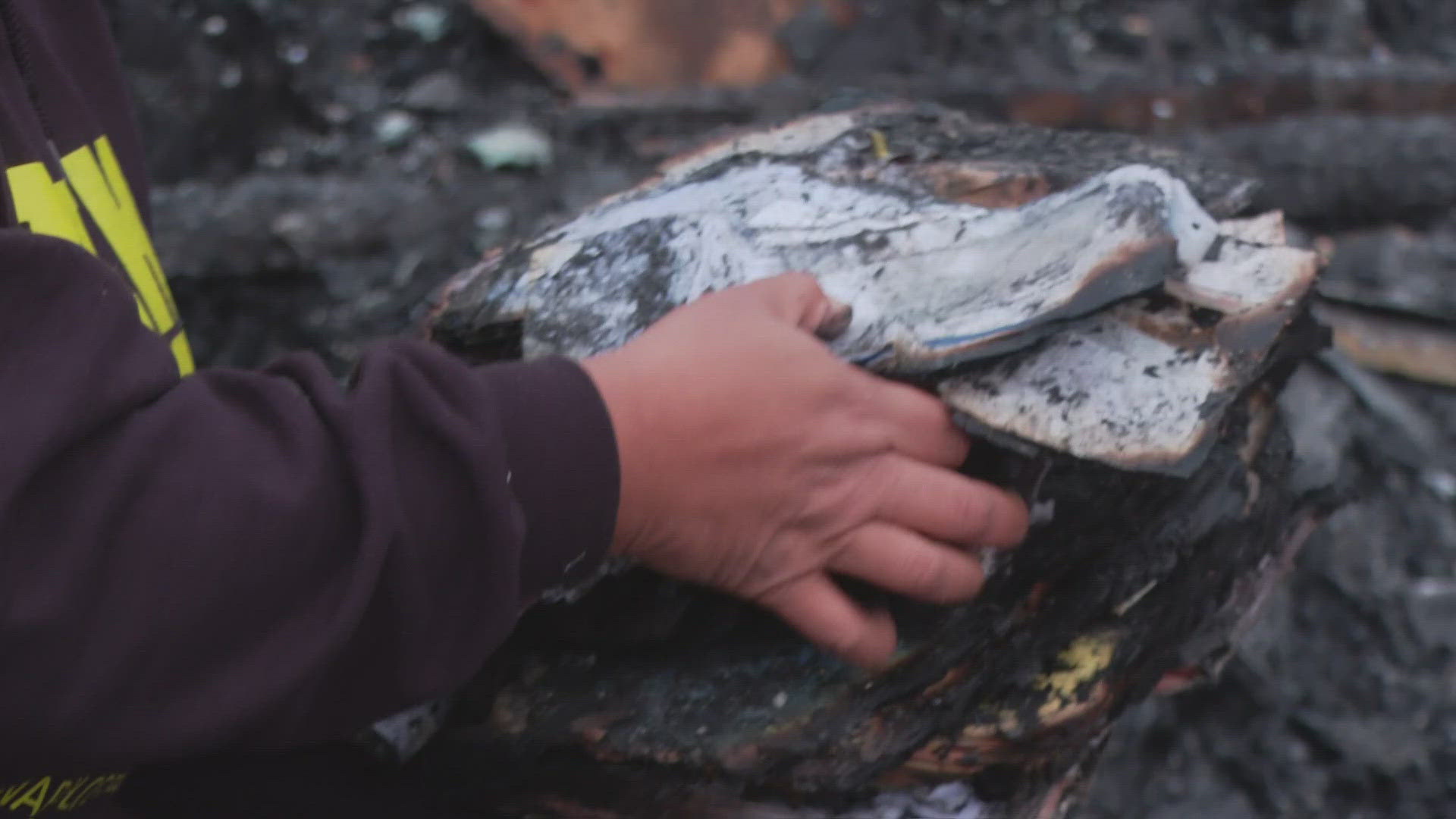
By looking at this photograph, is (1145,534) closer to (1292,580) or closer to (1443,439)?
(1292,580)

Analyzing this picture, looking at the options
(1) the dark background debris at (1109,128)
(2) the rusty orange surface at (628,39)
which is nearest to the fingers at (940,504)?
(1) the dark background debris at (1109,128)

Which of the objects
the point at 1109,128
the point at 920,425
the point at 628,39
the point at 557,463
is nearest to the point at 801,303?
the point at 920,425

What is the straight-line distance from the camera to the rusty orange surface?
225cm

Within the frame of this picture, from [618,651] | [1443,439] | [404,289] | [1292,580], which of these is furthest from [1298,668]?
[404,289]

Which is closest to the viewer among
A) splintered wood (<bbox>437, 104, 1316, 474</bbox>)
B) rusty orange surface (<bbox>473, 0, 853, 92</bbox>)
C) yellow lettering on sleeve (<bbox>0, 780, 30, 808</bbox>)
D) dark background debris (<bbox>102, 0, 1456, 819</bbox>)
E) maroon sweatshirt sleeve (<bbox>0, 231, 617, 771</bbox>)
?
maroon sweatshirt sleeve (<bbox>0, 231, 617, 771</bbox>)

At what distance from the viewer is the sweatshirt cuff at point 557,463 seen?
0.68 meters

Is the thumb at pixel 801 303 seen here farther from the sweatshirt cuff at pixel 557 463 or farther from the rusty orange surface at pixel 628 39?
the rusty orange surface at pixel 628 39

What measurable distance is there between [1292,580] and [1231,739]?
0.26m

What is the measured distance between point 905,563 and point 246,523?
1.34 feet

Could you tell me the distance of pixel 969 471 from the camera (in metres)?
0.86

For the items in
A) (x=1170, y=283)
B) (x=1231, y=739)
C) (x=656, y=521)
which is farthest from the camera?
(x=1231, y=739)

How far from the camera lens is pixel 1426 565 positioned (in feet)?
5.19

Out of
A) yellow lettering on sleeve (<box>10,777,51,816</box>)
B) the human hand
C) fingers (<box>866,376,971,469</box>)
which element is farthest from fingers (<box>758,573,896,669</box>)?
yellow lettering on sleeve (<box>10,777,51,816</box>)

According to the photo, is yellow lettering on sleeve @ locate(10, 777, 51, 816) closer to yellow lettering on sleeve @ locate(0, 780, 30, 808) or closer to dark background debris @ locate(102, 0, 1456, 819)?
yellow lettering on sleeve @ locate(0, 780, 30, 808)
